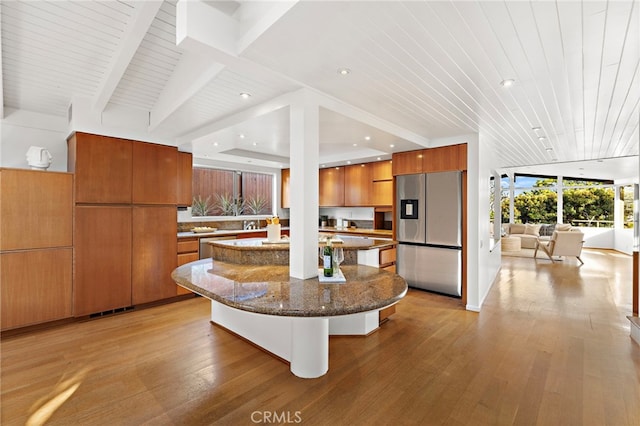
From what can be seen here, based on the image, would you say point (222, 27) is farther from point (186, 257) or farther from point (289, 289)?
point (186, 257)

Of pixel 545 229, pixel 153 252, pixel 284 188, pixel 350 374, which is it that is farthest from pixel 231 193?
pixel 545 229

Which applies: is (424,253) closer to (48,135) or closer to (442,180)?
(442,180)

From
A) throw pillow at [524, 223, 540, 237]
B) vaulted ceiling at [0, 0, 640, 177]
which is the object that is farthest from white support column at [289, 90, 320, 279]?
throw pillow at [524, 223, 540, 237]

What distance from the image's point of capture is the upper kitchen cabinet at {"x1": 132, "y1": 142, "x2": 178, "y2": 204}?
4062mm

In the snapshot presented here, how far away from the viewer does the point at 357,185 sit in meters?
6.29

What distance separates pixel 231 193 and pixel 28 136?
337 centimetres

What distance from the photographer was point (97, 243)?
373 centimetres

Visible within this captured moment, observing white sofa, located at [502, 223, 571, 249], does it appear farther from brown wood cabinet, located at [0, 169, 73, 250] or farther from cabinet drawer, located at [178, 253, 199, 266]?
brown wood cabinet, located at [0, 169, 73, 250]

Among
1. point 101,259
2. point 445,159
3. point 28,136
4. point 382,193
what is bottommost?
point 101,259

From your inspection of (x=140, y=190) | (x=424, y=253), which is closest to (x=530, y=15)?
(x=424, y=253)

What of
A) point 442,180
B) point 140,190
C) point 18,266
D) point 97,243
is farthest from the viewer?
point 442,180

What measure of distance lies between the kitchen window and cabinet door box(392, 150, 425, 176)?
135 inches

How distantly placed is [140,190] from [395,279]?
3.62 meters

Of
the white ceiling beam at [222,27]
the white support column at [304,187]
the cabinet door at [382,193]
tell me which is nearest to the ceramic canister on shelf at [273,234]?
the white support column at [304,187]
